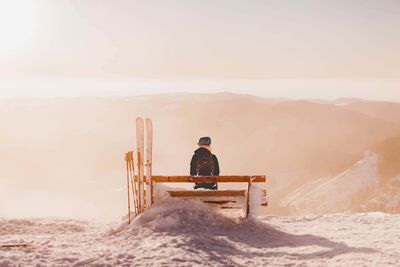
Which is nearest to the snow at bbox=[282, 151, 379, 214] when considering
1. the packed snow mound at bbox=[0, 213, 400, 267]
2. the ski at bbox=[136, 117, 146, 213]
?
the packed snow mound at bbox=[0, 213, 400, 267]

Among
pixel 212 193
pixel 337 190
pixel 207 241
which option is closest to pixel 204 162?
pixel 212 193

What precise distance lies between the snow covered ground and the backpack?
188cm

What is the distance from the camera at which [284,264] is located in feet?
28.3

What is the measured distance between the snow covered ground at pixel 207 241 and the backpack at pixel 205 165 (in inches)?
74.0

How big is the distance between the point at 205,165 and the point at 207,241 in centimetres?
403

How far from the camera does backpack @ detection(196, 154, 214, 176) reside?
45.1 ft

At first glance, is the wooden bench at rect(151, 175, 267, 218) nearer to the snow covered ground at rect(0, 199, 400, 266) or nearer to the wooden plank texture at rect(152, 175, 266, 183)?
the wooden plank texture at rect(152, 175, 266, 183)

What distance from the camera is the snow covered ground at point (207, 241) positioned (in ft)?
28.5

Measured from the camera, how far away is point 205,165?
13.8 m

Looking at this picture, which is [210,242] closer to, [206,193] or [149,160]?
[206,193]

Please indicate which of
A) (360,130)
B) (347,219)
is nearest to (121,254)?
(347,219)

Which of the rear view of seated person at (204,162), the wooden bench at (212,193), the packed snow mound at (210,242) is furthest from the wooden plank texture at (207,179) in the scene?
the rear view of seated person at (204,162)

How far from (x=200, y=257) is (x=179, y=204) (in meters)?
3.10

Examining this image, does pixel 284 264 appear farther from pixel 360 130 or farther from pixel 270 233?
pixel 360 130
